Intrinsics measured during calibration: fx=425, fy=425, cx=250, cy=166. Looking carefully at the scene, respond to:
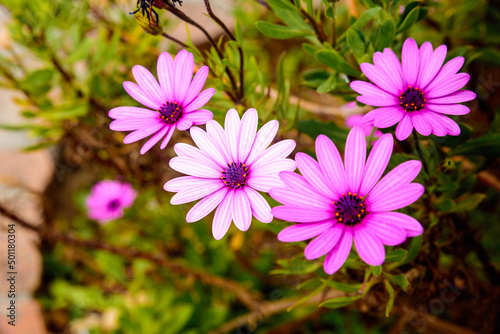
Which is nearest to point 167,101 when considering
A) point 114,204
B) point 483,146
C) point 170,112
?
point 170,112

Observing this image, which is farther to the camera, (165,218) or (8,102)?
(8,102)

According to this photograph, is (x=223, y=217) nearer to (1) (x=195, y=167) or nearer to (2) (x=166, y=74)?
(1) (x=195, y=167)

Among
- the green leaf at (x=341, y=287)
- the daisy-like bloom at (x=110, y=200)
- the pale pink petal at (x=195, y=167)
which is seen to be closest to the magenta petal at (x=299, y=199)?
the pale pink petal at (x=195, y=167)

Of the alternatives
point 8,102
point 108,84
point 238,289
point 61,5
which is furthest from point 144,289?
point 8,102

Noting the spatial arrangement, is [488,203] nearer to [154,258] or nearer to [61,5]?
[154,258]

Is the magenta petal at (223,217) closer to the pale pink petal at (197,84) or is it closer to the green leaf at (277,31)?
the pale pink petal at (197,84)

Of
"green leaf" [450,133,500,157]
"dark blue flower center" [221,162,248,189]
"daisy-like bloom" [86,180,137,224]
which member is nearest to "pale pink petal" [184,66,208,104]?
"dark blue flower center" [221,162,248,189]
